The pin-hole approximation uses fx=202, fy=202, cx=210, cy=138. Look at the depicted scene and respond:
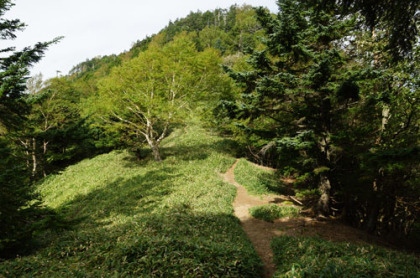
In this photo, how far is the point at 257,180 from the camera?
19906 mm

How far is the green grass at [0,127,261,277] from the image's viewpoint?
19.2ft

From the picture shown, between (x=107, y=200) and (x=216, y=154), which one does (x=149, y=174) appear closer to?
(x=107, y=200)

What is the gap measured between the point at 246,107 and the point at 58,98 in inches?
1177

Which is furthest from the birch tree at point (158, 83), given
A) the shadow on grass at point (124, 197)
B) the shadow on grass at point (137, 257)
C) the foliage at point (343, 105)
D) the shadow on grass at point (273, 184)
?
the shadow on grass at point (137, 257)

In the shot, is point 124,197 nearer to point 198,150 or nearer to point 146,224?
point 146,224

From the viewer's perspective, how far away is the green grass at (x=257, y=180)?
1798 cm

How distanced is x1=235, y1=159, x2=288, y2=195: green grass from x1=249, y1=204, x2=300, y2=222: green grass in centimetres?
374

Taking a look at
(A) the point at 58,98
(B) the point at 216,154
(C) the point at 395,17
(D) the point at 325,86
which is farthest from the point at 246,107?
(A) the point at 58,98

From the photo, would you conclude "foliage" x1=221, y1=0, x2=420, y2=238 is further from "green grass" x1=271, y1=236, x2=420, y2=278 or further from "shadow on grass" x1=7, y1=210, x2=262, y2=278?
"shadow on grass" x1=7, y1=210, x2=262, y2=278

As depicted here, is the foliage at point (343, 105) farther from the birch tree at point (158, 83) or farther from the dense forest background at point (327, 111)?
the birch tree at point (158, 83)

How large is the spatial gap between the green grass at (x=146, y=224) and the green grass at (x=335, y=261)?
4.46 feet

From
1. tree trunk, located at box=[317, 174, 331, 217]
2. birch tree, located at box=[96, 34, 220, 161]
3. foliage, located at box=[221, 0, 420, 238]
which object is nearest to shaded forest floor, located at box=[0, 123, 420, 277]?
tree trunk, located at box=[317, 174, 331, 217]

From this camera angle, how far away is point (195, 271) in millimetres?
5750

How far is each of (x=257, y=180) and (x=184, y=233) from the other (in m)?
12.5
